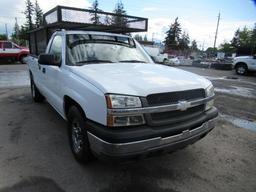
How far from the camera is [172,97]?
2590 mm

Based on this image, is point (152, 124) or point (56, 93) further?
point (56, 93)

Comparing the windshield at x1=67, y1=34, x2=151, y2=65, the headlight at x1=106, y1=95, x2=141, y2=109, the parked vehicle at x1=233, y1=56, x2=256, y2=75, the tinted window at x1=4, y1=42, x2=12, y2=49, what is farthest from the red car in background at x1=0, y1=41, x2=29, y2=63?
the headlight at x1=106, y1=95, x2=141, y2=109

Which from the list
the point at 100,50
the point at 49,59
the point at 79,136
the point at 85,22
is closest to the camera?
the point at 79,136

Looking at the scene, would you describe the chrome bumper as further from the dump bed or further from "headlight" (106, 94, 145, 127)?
the dump bed

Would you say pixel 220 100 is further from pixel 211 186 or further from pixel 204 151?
pixel 211 186

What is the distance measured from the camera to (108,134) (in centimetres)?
228

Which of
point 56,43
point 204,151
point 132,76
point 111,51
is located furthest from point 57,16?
point 204,151

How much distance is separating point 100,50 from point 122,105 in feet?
5.57

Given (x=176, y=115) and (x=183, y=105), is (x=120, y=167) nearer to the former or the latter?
(x=176, y=115)

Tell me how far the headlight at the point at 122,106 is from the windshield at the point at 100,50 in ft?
4.21

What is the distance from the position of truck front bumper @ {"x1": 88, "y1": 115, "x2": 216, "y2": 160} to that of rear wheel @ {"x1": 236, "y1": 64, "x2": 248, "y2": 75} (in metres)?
15.7

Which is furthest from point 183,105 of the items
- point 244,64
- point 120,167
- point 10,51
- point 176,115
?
point 10,51

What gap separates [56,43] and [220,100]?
561 cm

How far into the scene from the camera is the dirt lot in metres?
2.75
